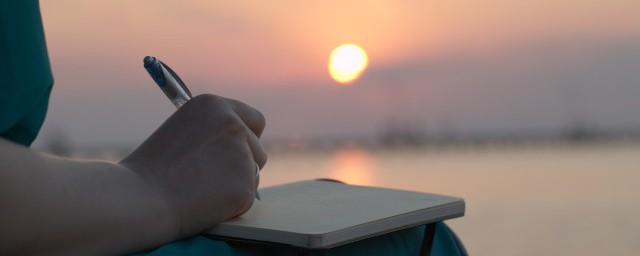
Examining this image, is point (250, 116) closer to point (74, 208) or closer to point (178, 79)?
point (178, 79)

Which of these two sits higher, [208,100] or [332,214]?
[208,100]

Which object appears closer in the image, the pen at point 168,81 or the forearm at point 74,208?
the forearm at point 74,208

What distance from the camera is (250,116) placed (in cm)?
69

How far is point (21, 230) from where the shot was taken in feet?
1.56

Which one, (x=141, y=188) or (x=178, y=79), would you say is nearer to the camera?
(x=141, y=188)

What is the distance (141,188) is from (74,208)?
0.07 m

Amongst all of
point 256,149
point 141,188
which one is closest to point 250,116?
point 256,149

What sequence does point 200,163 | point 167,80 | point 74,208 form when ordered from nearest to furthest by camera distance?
1. point 74,208
2. point 200,163
3. point 167,80

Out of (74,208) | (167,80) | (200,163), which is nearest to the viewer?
(74,208)

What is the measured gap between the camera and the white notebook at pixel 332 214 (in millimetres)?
624

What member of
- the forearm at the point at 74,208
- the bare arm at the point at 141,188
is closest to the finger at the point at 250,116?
the bare arm at the point at 141,188

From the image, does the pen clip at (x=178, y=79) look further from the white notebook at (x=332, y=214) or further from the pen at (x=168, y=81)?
the white notebook at (x=332, y=214)

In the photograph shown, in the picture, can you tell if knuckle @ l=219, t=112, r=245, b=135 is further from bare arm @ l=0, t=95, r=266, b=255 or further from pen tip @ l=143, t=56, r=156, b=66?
pen tip @ l=143, t=56, r=156, b=66

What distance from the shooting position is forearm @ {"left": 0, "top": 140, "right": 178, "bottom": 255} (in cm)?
47
